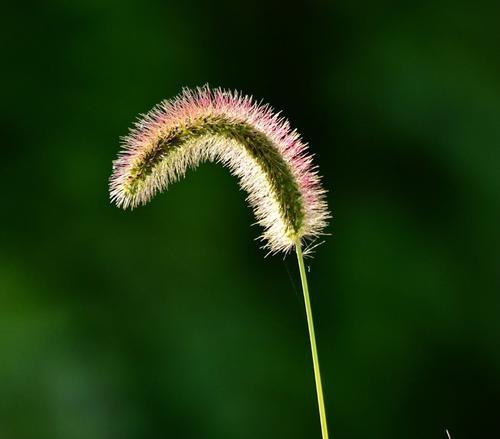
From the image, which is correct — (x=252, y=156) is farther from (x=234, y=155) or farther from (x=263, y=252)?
(x=263, y=252)

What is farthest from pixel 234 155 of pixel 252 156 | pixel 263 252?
pixel 263 252

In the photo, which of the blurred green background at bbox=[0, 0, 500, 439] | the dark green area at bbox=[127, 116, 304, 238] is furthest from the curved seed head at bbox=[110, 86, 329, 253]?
the blurred green background at bbox=[0, 0, 500, 439]

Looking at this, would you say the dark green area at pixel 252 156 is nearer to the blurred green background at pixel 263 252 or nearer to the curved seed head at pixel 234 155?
the curved seed head at pixel 234 155

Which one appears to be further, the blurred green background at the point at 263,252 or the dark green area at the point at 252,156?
the blurred green background at the point at 263,252

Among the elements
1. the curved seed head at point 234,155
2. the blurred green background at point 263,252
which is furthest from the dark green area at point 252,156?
the blurred green background at point 263,252

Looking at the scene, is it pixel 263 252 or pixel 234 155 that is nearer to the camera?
pixel 234 155

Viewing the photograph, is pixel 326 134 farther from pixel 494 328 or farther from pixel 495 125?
pixel 494 328

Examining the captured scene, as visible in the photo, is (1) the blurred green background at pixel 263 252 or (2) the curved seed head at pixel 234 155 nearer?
(2) the curved seed head at pixel 234 155
